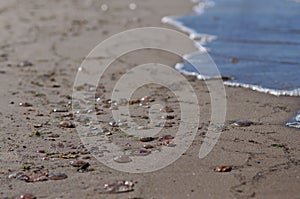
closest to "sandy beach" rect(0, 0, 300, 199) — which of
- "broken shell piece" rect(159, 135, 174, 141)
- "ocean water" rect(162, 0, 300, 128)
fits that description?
"broken shell piece" rect(159, 135, 174, 141)

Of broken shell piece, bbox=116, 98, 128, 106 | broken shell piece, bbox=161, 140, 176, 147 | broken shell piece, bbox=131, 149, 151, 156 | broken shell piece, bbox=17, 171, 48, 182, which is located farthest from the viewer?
broken shell piece, bbox=116, 98, 128, 106

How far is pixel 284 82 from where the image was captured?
6.53 metres

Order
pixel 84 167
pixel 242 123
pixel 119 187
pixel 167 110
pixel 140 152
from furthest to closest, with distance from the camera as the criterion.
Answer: pixel 167 110 < pixel 242 123 < pixel 140 152 < pixel 84 167 < pixel 119 187

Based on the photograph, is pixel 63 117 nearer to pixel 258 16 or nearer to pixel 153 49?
pixel 153 49

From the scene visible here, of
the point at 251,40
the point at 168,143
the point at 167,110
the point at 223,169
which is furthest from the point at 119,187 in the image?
the point at 251,40

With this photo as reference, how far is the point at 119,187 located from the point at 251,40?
243 inches

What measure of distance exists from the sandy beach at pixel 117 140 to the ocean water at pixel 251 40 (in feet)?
1.56

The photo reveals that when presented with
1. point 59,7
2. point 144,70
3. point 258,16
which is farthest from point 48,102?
point 59,7

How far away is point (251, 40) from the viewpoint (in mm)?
9328

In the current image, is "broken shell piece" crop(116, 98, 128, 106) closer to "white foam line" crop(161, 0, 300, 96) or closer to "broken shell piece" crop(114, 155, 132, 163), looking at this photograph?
"white foam line" crop(161, 0, 300, 96)

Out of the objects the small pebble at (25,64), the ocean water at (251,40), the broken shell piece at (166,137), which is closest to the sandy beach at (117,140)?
the small pebble at (25,64)

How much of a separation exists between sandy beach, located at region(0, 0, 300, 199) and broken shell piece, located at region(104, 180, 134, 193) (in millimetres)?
36

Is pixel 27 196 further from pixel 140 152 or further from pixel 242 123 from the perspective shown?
pixel 242 123

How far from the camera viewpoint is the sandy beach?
3.64 metres
